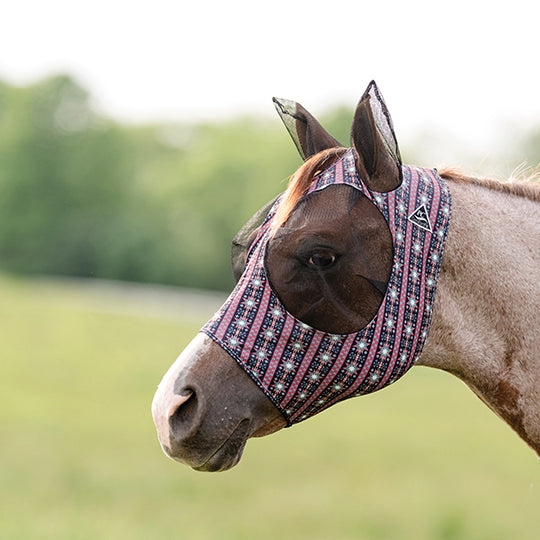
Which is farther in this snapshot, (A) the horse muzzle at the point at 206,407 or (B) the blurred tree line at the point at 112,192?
(B) the blurred tree line at the point at 112,192

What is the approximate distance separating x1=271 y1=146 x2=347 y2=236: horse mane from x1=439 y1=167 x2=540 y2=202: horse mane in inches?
18.7

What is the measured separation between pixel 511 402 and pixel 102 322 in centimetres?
2405

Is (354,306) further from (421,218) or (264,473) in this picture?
(264,473)

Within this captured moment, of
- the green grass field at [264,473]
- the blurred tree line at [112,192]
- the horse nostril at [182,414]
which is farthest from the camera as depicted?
the blurred tree line at [112,192]

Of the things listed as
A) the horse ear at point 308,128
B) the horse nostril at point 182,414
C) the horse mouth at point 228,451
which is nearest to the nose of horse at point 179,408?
the horse nostril at point 182,414

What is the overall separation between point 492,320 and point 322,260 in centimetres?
71

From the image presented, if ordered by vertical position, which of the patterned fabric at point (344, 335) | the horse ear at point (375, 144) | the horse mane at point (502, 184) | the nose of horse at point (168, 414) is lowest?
the nose of horse at point (168, 414)

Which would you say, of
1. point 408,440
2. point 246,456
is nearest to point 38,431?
point 246,456

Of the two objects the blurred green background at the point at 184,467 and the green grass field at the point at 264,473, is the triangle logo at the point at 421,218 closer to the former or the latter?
the blurred green background at the point at 184,467

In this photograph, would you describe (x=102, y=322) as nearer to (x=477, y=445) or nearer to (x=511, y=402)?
(x=477, y=445)

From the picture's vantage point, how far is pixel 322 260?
2.39 m

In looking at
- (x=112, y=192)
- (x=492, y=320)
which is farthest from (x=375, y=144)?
(x=112, y=192)

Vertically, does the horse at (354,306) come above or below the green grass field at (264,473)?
above

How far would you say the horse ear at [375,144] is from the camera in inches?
92.7
